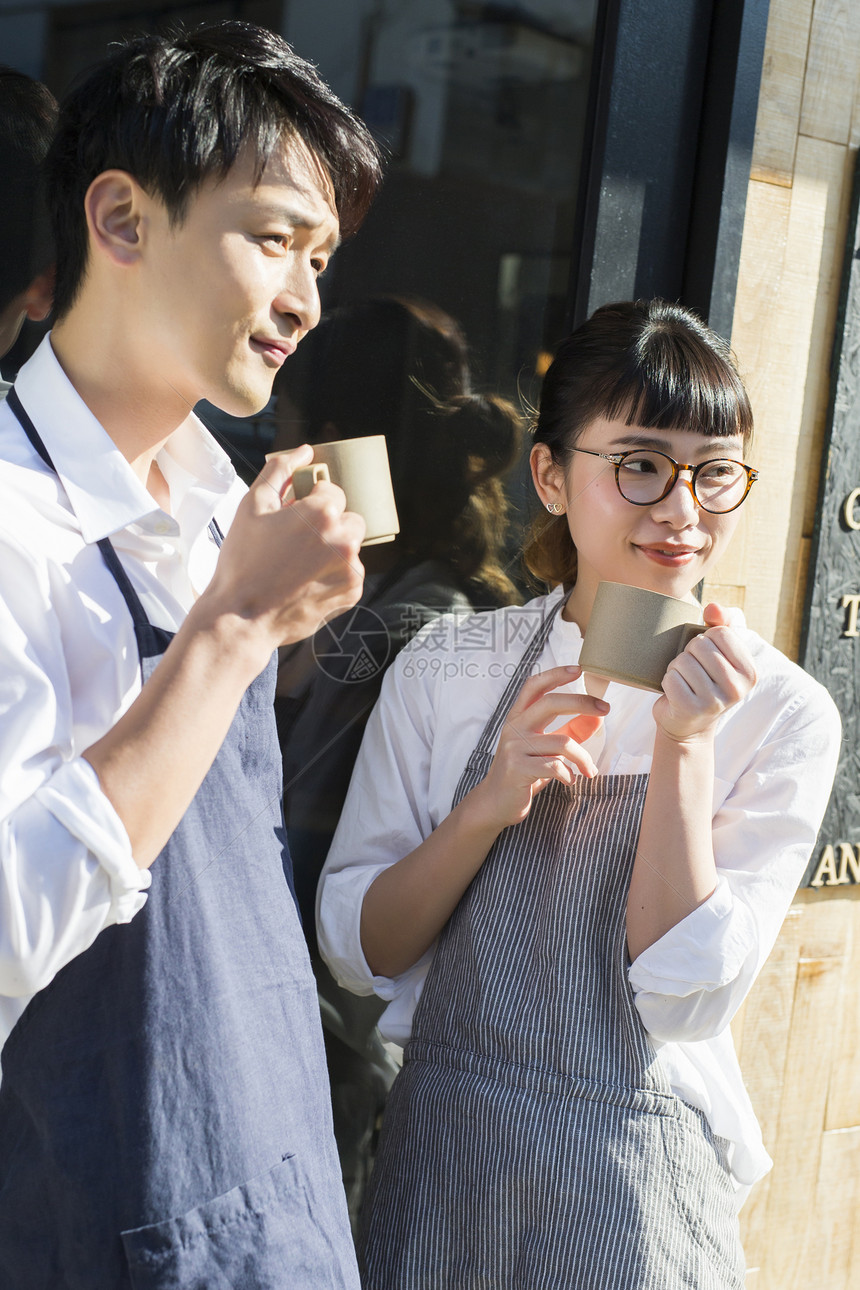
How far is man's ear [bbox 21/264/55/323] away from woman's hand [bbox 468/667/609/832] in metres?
0.65

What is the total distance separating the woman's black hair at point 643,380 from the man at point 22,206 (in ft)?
1.91

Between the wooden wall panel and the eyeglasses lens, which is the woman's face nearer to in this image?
the eyeglasses lens

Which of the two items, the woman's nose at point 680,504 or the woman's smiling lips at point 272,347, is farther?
the woman's nose at point 680,504

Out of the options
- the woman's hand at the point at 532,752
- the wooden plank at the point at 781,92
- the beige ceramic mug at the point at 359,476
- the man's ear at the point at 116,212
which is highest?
the wooden plank at the point at 781,92

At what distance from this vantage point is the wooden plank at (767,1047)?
5.63 ft

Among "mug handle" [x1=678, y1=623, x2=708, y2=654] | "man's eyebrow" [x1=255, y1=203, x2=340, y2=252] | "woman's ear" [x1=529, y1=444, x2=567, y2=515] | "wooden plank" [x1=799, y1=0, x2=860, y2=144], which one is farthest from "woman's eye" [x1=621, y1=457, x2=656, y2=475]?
"wooden plank" [x1=799, y1=0, x2=860, y2=144]

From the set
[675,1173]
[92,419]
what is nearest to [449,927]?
[675,1173]

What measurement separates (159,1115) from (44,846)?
240 millimetres

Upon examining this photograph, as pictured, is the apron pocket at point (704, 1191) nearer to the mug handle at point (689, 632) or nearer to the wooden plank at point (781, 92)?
the mug handle at point (689, 632)

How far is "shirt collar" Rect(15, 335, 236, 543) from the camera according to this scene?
32.8 inches

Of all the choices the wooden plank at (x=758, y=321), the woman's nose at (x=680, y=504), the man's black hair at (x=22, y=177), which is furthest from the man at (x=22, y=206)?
the wooden plank at (x=758, y=321)

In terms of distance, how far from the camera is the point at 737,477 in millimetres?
1201

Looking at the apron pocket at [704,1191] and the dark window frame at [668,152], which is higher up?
the dark window frame at [668,152]

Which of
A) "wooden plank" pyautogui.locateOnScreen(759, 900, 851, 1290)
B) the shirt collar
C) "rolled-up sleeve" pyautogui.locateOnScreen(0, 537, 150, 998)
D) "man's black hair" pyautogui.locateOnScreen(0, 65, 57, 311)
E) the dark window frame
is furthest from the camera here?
"wooden plank" pyautogui.locateOnScreen(759, 900, 851, 1290)
